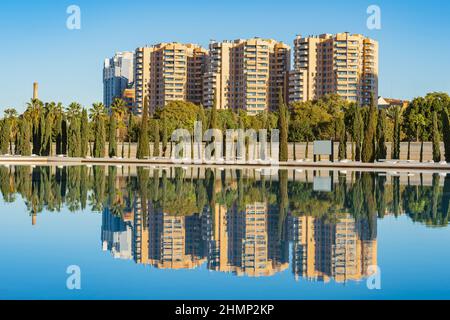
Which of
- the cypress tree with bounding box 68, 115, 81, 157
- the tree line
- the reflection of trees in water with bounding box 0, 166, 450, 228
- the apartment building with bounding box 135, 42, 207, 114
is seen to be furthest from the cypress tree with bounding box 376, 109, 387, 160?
the apartment building with bounding box 135, 42, 207, 114

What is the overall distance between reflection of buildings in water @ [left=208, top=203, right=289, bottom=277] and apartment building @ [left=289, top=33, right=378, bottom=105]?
243 feet

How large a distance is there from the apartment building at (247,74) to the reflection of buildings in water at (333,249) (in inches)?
2975

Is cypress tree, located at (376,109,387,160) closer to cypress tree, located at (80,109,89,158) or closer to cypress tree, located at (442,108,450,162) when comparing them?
cypress tree, located at (442,108,450,162)

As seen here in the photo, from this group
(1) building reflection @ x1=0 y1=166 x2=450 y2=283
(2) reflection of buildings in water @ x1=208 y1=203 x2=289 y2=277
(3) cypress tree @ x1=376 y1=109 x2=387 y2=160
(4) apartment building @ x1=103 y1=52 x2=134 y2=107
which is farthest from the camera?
(4) apartment building @ x1=103 y1=52 x2=134 y2=107

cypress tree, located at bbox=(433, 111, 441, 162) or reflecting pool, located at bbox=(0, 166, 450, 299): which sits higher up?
cypress tree, located at bbox=(433, 111, 441, 162)

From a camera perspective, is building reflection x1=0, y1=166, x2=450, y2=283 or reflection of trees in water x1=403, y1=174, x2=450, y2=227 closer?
building reflection x1=0, y1=166, x2=450, y2=283

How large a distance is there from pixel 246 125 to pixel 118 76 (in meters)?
75.1


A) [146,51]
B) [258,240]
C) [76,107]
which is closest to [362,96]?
[146,51]

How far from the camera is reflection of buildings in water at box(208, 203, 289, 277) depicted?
23.3 feet

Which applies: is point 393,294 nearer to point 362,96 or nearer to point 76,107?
point 76,107

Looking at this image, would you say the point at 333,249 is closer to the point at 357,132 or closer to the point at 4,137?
the point at 357,132

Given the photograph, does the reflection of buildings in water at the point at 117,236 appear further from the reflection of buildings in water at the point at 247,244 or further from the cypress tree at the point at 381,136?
the cypress tree at the point at 381,136

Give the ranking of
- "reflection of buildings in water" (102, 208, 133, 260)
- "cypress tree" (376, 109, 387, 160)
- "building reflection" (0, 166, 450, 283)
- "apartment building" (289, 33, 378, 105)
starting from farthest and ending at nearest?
"apartment building" (289, 33, 378, 105), "cypress tree" (376, 109, 387, 160), "reflection of buildings in water" (102, 208, 133, 260), "building reflection" (0, 166, 450, 283)
